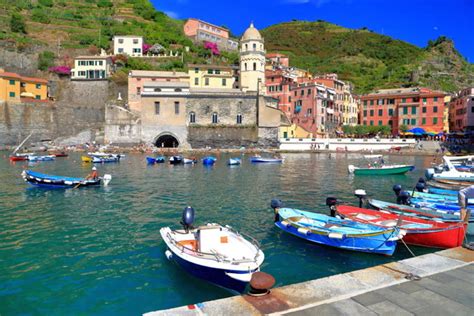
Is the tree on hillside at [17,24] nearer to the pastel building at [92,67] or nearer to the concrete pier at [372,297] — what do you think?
the pastel building at [92,67]

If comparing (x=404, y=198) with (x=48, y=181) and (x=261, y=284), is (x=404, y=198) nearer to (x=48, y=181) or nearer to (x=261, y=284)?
(x=261, y=284)

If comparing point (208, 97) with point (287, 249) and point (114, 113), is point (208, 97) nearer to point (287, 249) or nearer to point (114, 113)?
point (114, 113)

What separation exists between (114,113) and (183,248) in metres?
54.2

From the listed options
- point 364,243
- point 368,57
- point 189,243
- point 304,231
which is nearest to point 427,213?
point 364,243

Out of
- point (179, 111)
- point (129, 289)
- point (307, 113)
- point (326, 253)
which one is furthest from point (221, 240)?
point (307, 113)

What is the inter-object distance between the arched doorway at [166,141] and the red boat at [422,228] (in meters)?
51.0

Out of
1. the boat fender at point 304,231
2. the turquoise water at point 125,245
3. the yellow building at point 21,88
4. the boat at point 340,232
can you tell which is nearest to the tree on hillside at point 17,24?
the yellow building at point 21,88

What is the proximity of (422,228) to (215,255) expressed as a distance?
23.2 feet

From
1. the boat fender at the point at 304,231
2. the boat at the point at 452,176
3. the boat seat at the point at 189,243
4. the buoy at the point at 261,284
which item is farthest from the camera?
the boat at the point at 452,176

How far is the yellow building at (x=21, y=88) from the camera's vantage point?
2210 inches

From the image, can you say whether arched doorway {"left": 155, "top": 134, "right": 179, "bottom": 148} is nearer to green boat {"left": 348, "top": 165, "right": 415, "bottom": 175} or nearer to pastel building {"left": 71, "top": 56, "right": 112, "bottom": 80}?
pastel building {"left": 71, "top": 56, "right": 112, "bottom": 80}

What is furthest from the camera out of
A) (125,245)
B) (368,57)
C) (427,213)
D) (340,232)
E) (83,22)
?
(368,57)

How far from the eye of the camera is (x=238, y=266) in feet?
26.2

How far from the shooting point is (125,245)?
11984 mm
